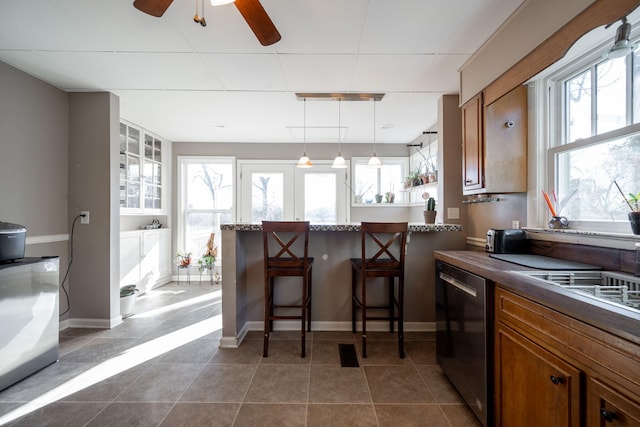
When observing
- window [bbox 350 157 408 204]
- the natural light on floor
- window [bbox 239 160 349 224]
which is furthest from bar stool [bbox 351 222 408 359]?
window [bbox 350 157 408 204]

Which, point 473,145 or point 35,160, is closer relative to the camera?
point 473,145

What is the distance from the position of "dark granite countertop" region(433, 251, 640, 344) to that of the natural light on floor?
244 cm

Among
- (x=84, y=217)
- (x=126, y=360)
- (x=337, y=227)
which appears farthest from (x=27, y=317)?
(x=337, y=227)

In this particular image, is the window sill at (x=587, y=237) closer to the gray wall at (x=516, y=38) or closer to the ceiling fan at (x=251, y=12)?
the gray wall at (x=516, y=38)

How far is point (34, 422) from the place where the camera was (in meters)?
1.48

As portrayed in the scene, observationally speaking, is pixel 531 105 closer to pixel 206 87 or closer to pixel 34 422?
pixel 206 87

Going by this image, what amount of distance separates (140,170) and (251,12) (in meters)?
3.34

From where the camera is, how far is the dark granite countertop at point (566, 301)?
0.70 metres

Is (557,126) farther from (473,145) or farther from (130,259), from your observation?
(130,259)

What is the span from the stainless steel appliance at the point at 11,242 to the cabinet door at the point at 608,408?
318 centimetres

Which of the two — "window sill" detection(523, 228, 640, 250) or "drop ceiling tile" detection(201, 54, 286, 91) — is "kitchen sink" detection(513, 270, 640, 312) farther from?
"drop ceiling tile" detection(201, 54, 286, 91)

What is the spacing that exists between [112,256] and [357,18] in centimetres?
311

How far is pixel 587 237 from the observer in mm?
1364

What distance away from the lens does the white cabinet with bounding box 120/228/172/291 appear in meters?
3.49
